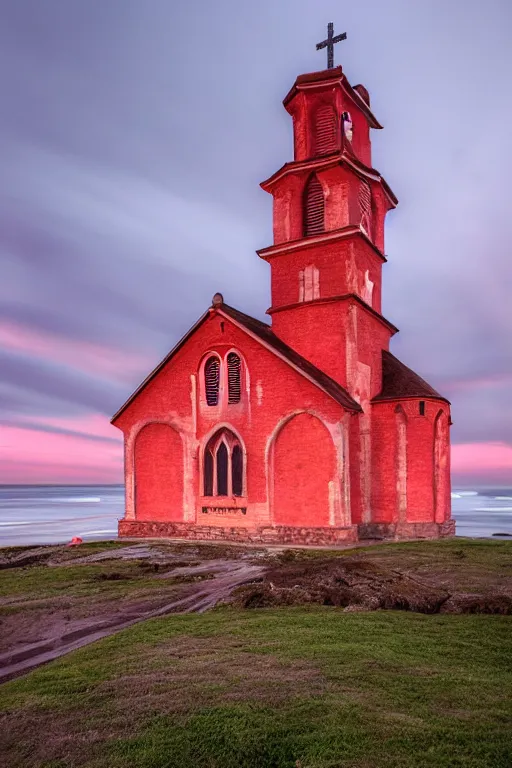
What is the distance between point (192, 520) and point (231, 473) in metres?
2.61

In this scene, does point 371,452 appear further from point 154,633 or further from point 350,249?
point 154,633

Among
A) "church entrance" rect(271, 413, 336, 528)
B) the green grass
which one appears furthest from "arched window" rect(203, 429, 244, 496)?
the green grass

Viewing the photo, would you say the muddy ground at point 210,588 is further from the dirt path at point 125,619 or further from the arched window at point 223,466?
the arched window at point 223,466

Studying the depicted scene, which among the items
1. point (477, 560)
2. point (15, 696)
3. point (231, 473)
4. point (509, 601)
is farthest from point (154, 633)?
point (231, 473)

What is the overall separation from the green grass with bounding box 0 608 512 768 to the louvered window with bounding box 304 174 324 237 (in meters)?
20.0

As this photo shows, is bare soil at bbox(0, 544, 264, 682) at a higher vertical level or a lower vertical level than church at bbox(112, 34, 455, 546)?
lower

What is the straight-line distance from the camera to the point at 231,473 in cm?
2356

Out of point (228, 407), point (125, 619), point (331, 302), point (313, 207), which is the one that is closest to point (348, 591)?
point (125, 619)

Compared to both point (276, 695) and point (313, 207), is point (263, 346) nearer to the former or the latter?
point (313, 207)

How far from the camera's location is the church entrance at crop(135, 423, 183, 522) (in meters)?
24.7

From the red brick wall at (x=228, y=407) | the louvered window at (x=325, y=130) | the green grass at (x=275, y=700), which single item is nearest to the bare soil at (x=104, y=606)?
the green grass at (x=275, y=700)

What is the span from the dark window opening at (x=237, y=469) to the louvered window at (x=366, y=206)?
1138 centimetres

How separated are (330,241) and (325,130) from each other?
222 inches

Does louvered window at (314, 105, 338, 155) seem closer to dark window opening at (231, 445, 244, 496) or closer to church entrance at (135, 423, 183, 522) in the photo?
dark window opening at (231, 445, 244, 496)
